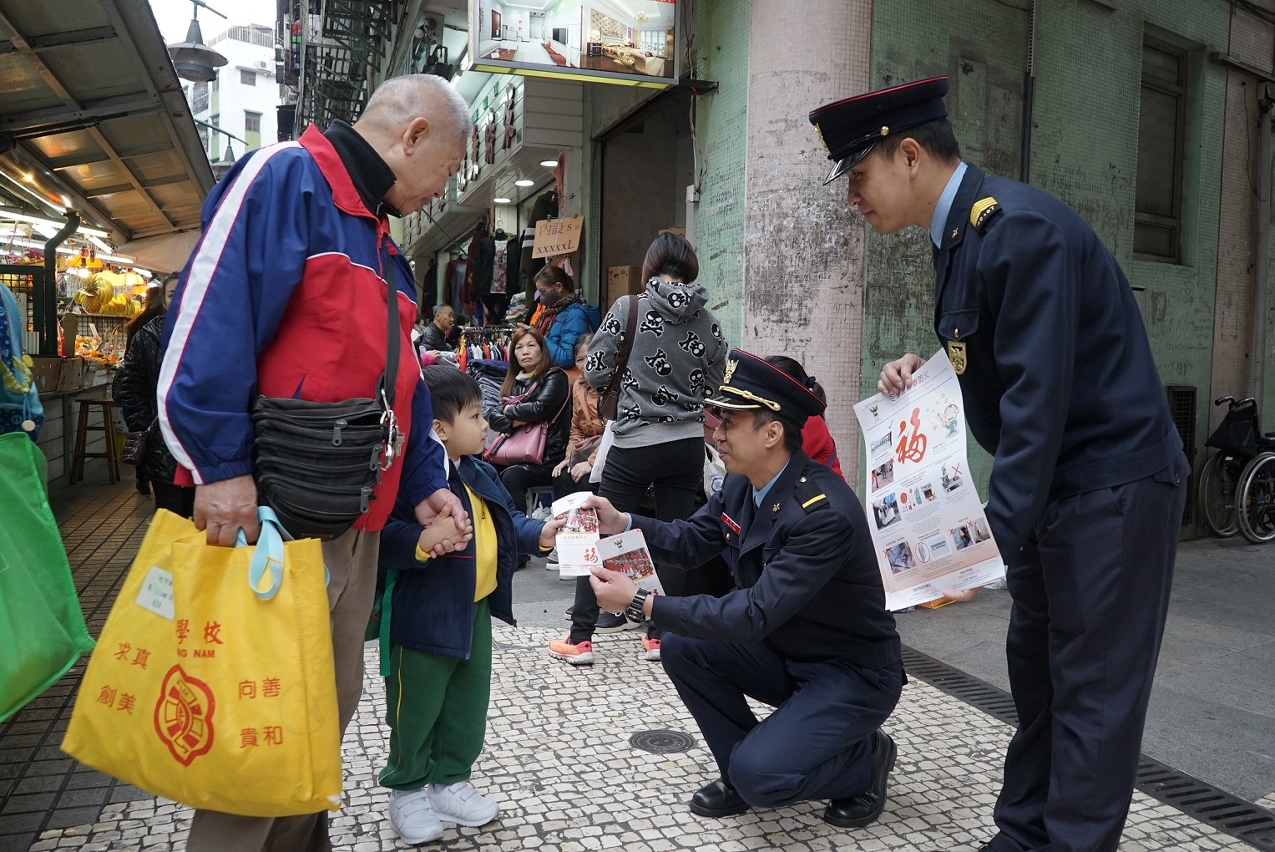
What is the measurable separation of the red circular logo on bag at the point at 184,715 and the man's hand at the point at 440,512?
75cm

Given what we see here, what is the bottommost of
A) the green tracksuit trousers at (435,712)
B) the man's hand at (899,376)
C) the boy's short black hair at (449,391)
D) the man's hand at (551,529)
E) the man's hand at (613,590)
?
the green tracksuit trousers at (435,712)

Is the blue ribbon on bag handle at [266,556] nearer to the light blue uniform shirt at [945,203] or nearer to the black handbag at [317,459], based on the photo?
the black handbag at [317,459]

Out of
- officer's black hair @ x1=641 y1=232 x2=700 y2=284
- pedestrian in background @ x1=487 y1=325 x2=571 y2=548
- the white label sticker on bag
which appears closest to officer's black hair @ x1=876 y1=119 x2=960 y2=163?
the white label sticker on bag

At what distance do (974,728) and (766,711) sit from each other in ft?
2.74

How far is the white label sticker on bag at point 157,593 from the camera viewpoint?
1.85m

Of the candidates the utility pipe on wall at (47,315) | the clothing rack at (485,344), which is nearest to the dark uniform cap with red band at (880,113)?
the clothing rack at (485,344)

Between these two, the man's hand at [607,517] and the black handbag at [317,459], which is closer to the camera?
the black handbag at [317,459]

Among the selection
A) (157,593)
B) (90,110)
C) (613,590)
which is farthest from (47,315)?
(157,593)

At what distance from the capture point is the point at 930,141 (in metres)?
2.39

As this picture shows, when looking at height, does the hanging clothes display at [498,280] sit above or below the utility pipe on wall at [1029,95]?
below

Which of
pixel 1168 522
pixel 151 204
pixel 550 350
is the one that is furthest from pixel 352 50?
pixel 1168 522

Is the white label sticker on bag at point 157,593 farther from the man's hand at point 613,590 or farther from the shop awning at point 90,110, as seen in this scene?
the shop awning at point 90,110

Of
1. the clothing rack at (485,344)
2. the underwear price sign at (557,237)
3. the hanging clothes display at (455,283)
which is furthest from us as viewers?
the hanging clothes display at (455,283)

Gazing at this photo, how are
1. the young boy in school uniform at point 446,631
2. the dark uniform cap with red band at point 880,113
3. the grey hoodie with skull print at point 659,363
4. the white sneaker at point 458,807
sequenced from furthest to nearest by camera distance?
the grey hoodie with skull print at point 659,363 < the white sneaker at point 458,807 < the young boy in school uniform at point 446,631 < the dark uniform cap with red band at point 880,113
